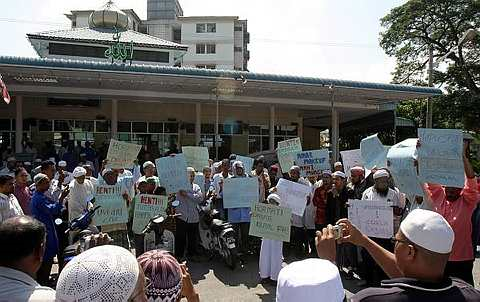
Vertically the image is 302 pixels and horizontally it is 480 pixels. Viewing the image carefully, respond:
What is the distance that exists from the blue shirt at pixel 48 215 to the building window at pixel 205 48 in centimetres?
5949

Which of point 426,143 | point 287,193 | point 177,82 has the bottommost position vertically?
point 287,193

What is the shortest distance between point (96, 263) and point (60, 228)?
5979 millimetres

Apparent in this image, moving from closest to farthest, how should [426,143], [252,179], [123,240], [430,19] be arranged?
[426,143], [123,240], [252,179], [430,19]

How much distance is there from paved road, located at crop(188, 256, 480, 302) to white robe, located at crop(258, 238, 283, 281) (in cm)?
19

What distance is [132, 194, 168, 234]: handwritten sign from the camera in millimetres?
7219

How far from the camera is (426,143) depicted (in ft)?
14.8

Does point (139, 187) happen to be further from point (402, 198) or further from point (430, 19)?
point (430, 19)

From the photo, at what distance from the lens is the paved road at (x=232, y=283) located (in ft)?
22.0

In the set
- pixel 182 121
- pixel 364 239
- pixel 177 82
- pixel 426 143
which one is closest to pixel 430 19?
pixel 182 121

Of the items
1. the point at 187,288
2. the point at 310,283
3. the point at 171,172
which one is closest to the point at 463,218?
the point at 187,288

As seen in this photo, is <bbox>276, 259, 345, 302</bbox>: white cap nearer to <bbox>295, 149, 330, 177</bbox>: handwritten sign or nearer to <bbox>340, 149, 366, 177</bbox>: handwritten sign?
<bbox>295, 149, 330, 177</bbox>: handwritten sign

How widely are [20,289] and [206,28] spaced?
212 ft

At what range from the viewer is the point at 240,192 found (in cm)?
835

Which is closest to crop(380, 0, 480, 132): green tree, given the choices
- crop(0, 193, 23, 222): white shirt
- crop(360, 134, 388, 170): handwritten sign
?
crop(360, 134, 388, 170): handwritten sign
